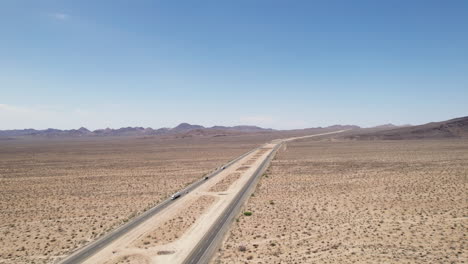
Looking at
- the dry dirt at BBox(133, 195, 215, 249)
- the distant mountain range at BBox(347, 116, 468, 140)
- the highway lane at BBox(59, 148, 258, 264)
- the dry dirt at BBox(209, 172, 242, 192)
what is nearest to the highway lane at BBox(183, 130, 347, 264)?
the dry dirt at BBox(133, 195, 215, 249)

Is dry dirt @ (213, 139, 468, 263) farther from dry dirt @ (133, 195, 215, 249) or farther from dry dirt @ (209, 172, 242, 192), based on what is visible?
dry dirt @ (209, 172, 242, 192)

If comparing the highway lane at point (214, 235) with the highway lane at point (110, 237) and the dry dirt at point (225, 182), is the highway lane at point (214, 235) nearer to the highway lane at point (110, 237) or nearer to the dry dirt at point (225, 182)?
the dry dirt at point (225, 182)

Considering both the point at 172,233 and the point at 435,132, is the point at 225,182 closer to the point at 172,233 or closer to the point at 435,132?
the point at 172,233

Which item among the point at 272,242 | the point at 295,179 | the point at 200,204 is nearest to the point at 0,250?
the point at 200,204

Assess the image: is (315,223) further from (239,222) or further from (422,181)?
(422,181)

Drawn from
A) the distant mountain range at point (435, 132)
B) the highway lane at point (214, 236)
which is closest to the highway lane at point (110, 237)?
the highway lane at point (214, 236)
